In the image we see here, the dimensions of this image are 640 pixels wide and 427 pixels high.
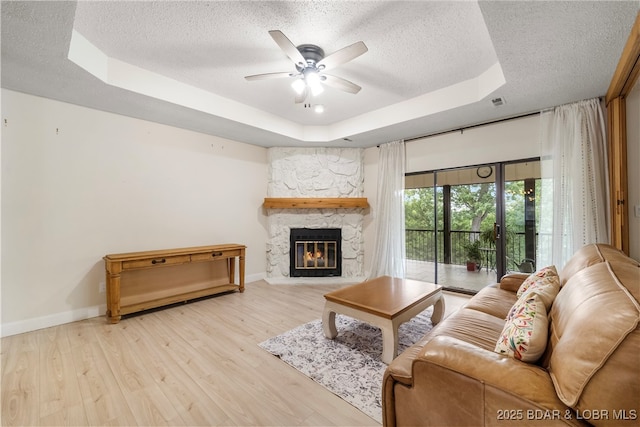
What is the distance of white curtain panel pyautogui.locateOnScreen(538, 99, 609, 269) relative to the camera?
282 centimetres

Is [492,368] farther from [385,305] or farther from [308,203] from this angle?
[308,203]

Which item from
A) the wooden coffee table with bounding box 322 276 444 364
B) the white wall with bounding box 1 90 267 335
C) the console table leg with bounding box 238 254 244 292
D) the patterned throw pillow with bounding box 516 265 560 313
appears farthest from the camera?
the console table leg with bounding box 238 254 244 292

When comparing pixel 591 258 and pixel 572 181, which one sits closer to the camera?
pixel 591 258

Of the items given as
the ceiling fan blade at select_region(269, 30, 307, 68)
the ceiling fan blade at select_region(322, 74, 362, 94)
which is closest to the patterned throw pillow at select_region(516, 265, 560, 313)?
the ceiling fan blade at select_region(322, 74, 362, 94)

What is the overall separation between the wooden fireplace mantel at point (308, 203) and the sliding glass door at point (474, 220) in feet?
3.64

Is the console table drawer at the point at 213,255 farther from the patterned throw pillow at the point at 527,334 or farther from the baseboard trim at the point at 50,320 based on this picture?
the patterned throw pillow at the point at 527,334

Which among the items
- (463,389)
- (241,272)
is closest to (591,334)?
(463,389)

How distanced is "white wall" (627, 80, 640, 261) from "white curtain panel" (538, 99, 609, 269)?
0.21 metres

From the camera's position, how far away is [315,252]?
16.3 feet

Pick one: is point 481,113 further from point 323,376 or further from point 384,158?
point 323,376

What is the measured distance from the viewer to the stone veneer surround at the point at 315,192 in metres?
4.92

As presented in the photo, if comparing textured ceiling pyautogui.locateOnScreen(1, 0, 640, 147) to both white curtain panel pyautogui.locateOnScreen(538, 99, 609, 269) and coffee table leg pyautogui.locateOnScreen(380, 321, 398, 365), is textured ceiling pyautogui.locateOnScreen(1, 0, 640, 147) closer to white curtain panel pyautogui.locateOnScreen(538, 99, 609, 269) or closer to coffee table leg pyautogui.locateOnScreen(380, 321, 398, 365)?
white curtain panel pyautogui.locateOnScreen(538, 99, 609, 269)

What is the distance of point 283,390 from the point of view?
186 centimetres

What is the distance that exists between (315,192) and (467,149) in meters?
2.55
